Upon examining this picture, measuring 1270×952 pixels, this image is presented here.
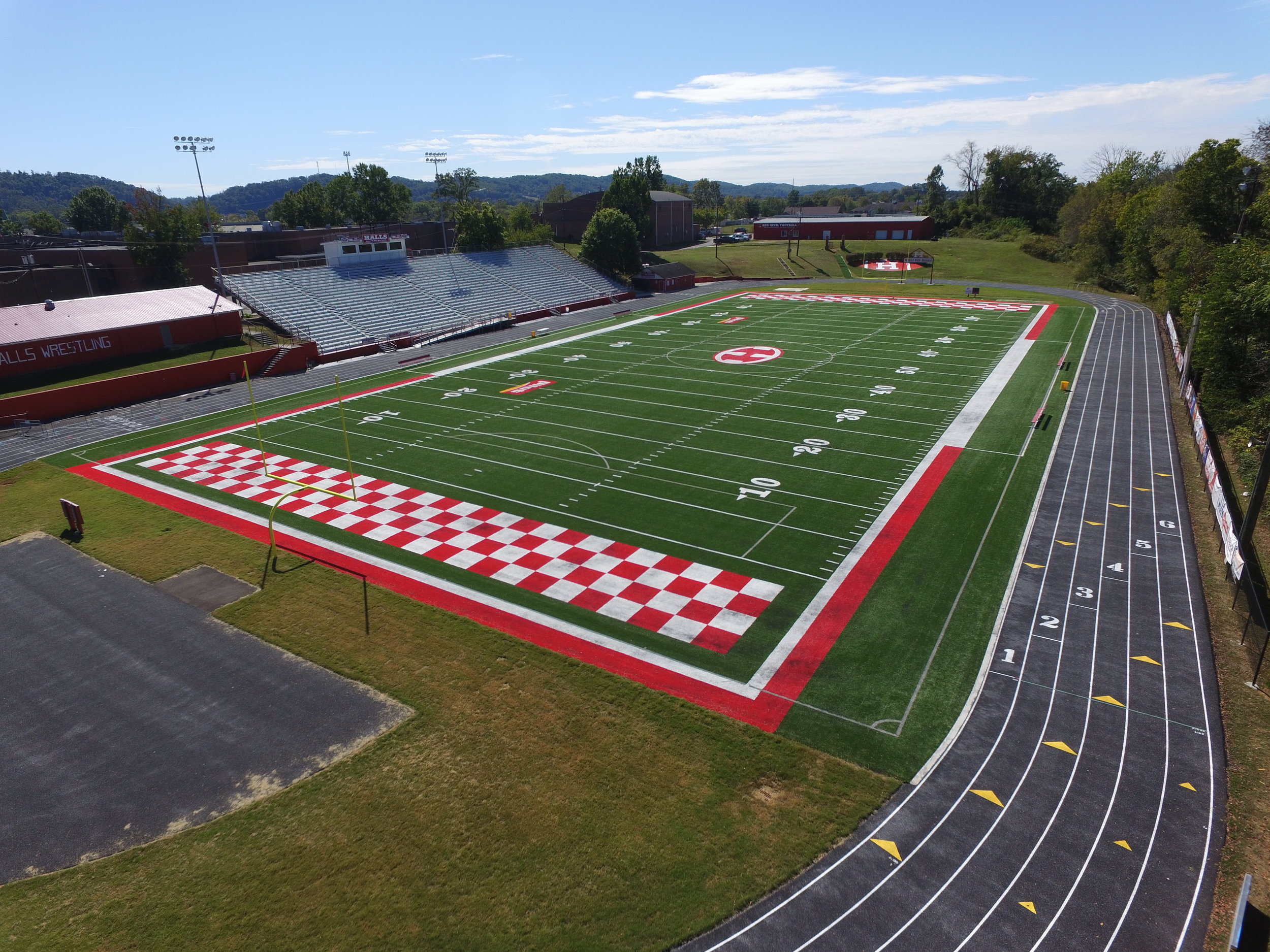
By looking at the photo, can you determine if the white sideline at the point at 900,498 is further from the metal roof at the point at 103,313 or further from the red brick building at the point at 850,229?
the red brick building at the point at 850,229

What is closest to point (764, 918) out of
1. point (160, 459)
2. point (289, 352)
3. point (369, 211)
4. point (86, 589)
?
point (86, 589)

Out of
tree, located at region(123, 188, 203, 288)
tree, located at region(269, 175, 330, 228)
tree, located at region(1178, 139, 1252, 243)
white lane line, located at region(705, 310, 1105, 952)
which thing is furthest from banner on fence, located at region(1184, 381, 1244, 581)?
tree, located at region(269, 175, 330, 228)

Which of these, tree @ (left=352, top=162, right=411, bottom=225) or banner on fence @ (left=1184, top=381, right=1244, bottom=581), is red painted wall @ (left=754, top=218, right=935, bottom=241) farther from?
banner on fence @ (left=1184, top=381, right=1244, bottom=581)

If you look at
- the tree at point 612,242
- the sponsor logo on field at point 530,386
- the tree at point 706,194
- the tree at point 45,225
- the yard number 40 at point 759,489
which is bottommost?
the yard number 40 at point 759,489

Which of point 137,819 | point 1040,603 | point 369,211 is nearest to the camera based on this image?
point 137,819

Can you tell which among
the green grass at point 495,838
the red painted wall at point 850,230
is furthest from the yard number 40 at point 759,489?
the red painted wall at point 850,230

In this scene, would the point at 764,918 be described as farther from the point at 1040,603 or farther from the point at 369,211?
the point at 369,211
